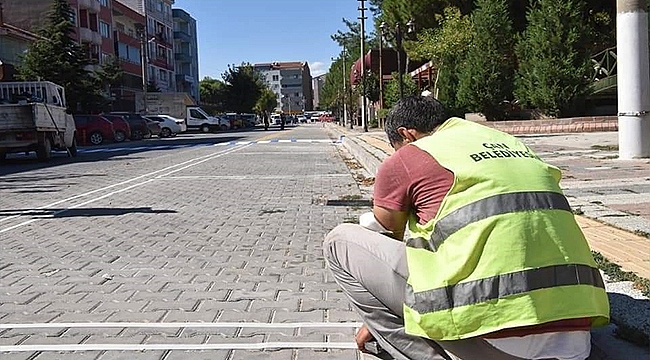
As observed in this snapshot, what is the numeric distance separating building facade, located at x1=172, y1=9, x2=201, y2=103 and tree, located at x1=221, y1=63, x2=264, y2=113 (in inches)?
256

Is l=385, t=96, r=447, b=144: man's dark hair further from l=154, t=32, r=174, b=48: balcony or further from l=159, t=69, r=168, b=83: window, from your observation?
l=159, t=69, r=168, b=83: window

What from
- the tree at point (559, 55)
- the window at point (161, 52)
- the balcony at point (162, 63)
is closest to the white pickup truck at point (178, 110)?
the balcony at point (162, 63)

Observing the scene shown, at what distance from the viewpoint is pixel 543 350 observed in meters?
2.60

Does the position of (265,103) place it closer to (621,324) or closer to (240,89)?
(240,89)

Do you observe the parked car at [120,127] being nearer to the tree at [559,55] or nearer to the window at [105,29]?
the tree at [559,55]

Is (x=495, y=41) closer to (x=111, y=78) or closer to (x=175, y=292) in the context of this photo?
(x=175, y=292)

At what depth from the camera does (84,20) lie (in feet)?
202

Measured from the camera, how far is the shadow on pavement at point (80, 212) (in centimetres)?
1002

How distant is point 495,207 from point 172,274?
407cm

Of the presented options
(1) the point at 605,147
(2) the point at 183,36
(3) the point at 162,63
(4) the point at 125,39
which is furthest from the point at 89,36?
(1) the point at 605,147

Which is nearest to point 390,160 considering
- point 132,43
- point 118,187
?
point 118,187

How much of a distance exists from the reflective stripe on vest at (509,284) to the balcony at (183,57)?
3940 inches

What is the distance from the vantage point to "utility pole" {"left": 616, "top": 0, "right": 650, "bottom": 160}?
39.3 ft

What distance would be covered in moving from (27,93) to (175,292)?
20487 millimetres
